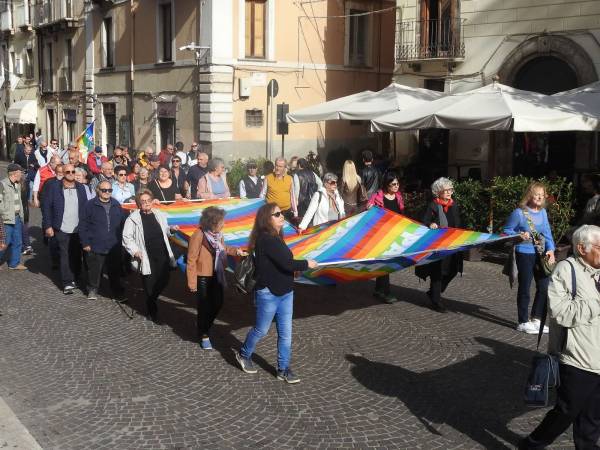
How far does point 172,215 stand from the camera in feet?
32.6

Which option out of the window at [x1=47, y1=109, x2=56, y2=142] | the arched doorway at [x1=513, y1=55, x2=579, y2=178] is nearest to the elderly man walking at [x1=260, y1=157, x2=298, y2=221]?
the arched doorway at [x1=513, y1=55, x2=579, y2=178]

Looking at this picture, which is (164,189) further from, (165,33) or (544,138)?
(165,33)

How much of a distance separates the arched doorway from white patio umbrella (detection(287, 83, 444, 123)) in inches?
137

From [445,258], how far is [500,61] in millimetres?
11779

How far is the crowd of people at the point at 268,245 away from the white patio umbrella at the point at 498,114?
5.60 feet

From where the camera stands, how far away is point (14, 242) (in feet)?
37.7

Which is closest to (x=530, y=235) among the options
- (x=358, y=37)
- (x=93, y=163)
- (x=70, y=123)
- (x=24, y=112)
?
(x=93, y=163)

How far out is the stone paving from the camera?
557 centimetres

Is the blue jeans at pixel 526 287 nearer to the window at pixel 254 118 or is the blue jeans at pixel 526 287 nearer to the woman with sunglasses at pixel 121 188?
the woman with sunglasses at pixel 121 188

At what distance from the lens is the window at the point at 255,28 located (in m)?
23.4

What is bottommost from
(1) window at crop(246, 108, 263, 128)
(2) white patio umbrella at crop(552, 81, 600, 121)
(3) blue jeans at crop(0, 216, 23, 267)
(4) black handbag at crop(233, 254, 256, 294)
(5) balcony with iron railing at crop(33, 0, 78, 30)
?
(3) blue jeans at crop(0, 216, 23, 267)

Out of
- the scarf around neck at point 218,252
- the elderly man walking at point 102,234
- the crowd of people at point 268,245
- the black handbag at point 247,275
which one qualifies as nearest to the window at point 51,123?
the crowd of people at point 268,245

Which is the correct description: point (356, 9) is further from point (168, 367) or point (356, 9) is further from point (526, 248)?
point (168, 367)

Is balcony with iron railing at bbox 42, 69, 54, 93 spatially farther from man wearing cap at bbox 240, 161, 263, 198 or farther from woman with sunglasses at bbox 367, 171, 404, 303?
woman with sunglasses at bbox 367, 171, 404, 303
